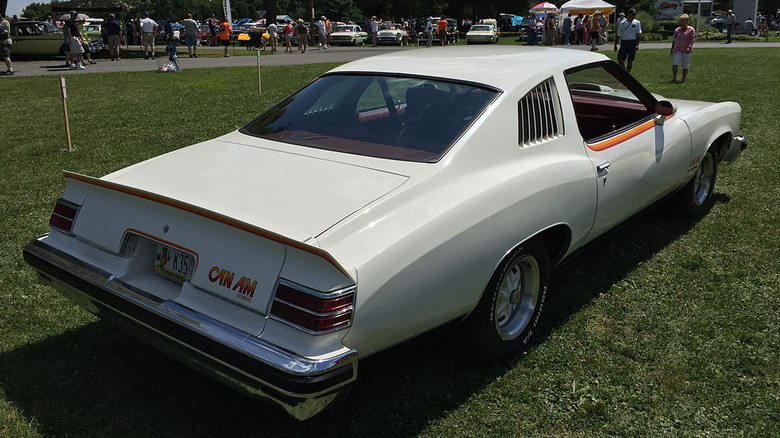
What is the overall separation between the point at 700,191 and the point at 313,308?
450 centimetres

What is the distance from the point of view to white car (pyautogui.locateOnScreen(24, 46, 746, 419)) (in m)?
2.47

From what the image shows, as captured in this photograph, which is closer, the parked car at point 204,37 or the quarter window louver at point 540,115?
the quarter window louver at point 540,115

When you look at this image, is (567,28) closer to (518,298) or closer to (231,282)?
(518,298)

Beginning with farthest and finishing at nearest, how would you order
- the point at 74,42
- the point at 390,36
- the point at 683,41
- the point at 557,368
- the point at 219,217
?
the point at 390,36 → the point at 74,42 → the point at 683,41 → the point at 557,368 → the point at 219,217

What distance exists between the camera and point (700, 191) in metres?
5.70

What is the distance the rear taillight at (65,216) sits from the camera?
3.29 m

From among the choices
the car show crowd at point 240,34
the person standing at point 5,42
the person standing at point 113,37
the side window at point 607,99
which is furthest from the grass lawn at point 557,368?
the person standing at point 113,37

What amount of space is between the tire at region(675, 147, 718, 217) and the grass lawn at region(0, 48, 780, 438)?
0.14m

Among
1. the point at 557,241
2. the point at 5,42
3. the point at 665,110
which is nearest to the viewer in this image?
the point at 557,241

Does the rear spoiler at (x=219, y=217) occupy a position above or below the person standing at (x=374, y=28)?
below

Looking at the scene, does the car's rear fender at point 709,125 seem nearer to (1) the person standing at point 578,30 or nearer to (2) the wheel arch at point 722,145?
(2) the wheel arch at point 722,145

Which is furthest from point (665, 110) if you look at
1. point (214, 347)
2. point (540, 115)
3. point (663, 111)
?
point (214, 347)

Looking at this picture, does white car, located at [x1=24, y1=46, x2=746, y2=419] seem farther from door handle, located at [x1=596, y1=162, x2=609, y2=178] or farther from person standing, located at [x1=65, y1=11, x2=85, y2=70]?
person standing, located at [x1=65, y1=11, x2=85, y2=70]

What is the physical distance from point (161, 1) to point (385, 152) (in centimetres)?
11439
